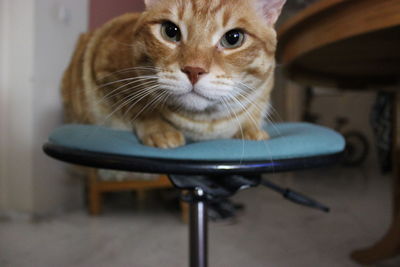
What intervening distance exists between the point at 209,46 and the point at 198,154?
0.18 metres

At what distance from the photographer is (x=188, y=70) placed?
0.49 meters

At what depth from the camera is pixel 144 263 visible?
1198 millimetres

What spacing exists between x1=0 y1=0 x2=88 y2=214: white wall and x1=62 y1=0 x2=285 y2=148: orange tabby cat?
7.9 inches

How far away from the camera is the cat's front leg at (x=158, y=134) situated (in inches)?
21.4

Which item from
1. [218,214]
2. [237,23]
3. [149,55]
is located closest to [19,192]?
[218,214]

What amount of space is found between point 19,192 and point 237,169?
120cm

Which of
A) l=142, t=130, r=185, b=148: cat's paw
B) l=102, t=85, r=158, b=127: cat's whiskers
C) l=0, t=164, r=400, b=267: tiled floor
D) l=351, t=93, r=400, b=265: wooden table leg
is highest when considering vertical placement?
l=102, t=85, r=158, b=127: cat's whiskers

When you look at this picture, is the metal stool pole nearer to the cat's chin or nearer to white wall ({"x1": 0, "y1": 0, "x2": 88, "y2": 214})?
the cat's chin

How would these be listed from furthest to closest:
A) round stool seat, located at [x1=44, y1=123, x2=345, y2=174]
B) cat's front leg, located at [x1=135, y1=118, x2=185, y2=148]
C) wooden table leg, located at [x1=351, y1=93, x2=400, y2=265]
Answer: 1. wooden table leg, located at [x1=351, y1=93, x2=400, y2=265]
2. cat's front leg, located at [x1=135, y1=118, x2=185, y2=148]
3. round stool seat, located at [x1=44, y1=123, x2=345, y2=174]

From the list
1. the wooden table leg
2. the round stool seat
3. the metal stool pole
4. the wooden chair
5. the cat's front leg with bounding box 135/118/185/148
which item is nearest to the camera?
the round stool seat

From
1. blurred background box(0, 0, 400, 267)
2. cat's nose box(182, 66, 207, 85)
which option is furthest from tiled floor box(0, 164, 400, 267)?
cat's nose box(182, 66, 207, 85)

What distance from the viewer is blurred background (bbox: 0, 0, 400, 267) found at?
1.04 meters

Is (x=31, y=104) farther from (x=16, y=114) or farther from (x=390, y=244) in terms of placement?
(x=390, y=244)

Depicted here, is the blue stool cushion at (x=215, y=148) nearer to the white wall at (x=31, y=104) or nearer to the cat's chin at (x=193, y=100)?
the cat's chin at (x=193, y=100)
